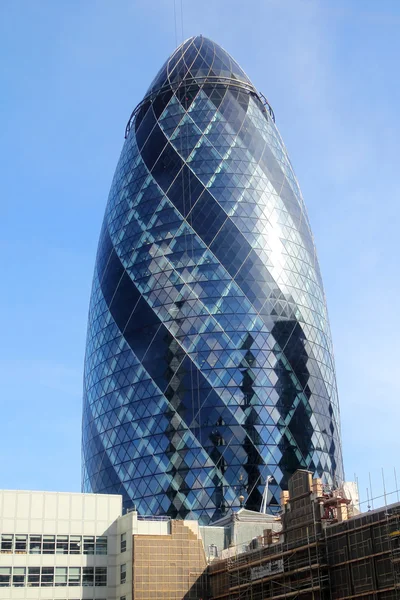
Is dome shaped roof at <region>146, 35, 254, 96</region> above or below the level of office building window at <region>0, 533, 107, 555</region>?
above

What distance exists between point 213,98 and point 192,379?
27789mm

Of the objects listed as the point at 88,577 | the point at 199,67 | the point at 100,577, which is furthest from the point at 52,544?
the point at 199,67

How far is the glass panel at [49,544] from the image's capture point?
54969 mm

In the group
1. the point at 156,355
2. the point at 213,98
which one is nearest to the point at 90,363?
the point at 156,355

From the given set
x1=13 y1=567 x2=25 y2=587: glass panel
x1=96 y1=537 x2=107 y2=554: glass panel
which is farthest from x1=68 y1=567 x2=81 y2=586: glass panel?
x1=13 y1=567 x2=25 y2=587: glass panel

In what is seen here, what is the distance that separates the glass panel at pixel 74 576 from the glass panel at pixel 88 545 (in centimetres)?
123

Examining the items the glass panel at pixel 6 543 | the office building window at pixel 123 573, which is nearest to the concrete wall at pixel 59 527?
the glass panel at pixel 6 543

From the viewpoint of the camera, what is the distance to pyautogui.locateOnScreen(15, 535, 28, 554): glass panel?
54469 mm

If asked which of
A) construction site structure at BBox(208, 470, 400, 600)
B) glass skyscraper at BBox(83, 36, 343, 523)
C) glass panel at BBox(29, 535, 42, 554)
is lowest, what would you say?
construction site structure at BBox(208, 470, 400, 600)

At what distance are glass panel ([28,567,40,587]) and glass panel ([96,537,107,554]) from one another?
3886 millimetres

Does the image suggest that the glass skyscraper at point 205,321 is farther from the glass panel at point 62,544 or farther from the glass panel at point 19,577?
the glass panel at point 19,577

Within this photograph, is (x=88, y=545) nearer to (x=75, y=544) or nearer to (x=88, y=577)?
(x=75, y=544)

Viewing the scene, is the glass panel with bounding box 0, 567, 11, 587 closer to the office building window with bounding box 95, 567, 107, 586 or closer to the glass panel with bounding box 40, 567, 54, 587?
the glass panel with bounding box 40, 567, 54, 587

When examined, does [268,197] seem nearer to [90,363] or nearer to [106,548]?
[90,363]
